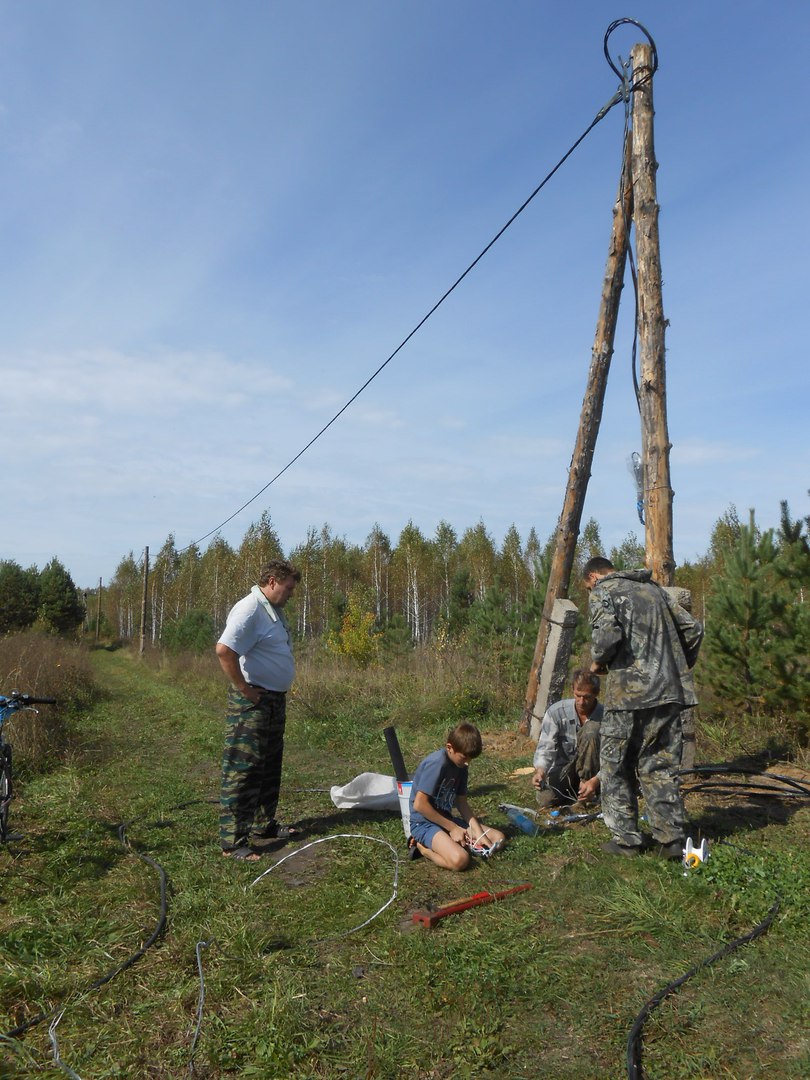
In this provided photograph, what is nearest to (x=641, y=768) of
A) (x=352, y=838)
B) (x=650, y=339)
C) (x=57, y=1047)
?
(x=352, y=838)

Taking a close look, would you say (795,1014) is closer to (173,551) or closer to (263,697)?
(263,697)

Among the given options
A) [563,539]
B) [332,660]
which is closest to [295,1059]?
[563,539]

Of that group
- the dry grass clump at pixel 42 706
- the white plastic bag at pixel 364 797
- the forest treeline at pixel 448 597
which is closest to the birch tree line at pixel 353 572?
the forest treeline at pixel 448 597

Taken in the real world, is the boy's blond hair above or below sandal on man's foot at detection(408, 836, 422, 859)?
above

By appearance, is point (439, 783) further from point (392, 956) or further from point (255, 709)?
point (392, 956)

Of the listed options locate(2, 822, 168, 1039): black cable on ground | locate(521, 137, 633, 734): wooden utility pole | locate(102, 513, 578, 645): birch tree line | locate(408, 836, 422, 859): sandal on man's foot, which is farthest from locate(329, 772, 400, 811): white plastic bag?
locate(102, 513, 578, 645): birch tree line

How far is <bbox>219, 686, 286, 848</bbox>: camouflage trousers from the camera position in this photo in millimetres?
5336

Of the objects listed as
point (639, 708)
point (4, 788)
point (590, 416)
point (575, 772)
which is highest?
point (590, 416)

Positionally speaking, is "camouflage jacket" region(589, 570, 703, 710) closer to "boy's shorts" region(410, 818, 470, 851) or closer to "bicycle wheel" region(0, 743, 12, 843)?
"boy's shorts" region(410, 818, 470, 851)

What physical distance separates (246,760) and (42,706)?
19.2ft

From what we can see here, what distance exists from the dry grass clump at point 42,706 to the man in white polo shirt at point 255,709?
1.74 metres

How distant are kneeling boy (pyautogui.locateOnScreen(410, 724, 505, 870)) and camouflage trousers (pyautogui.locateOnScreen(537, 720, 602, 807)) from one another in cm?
115

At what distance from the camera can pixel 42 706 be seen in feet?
32.9

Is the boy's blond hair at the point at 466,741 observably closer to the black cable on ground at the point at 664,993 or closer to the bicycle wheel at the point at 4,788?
the black cable on ground at the point at 664,993
